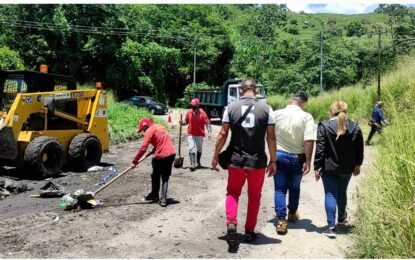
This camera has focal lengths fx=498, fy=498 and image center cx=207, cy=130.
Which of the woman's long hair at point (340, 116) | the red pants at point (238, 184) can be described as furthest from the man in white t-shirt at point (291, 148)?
the red pants at point (238, 184)

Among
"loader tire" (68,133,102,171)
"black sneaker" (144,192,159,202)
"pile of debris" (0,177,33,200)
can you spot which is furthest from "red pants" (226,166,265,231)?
"loader tire" (68,133,102,171)

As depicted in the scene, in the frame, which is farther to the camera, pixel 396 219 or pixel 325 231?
pixel 325 231

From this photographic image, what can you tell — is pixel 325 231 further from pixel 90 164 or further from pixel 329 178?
pixel 90 164

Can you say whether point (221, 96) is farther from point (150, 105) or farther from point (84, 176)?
point (84, 176)

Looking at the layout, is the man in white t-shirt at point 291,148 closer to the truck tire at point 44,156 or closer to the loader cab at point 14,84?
the truck tire at point 44,156

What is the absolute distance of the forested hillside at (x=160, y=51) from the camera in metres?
37.6

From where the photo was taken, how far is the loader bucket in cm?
1003

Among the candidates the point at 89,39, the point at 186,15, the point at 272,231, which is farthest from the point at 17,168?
the point at 186,15

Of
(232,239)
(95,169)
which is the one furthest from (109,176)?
(232,239)

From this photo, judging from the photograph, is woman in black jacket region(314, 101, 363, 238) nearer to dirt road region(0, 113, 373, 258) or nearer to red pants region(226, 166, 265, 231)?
dirt road region(0, 113, 373, 258)

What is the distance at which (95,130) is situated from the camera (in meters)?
13.0

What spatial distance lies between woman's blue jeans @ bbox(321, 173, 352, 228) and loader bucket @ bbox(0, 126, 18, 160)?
6.61 m

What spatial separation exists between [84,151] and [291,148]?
6.76 m

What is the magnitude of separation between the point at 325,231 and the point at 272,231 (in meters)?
0.69
